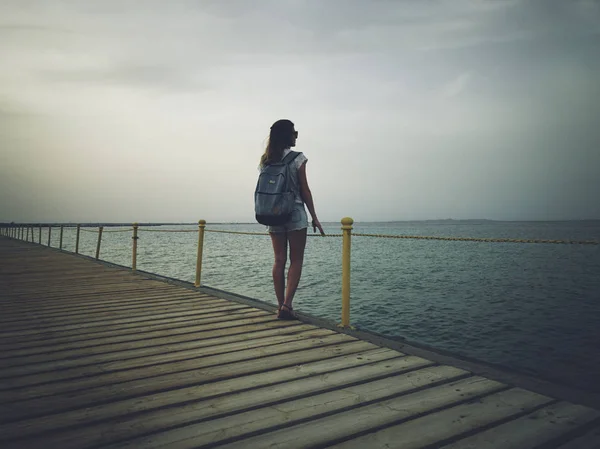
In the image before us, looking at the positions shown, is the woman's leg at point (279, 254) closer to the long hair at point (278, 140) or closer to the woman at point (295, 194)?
the woman at point (295, 194)

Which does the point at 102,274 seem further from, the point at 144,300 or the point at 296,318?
the point at 296,318

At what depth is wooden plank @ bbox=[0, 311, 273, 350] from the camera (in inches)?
128

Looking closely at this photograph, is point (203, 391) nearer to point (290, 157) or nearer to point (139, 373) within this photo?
point (139, 373)

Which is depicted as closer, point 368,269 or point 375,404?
point 375,404

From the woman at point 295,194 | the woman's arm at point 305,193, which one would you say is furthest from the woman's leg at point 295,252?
the woman's arm at point 305,193

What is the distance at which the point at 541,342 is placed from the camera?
7375 mm

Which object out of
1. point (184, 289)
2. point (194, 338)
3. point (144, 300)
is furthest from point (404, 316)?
point (194, 338)

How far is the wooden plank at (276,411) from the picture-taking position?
5.80 ft

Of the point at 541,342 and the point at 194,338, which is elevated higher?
the point at 194,338

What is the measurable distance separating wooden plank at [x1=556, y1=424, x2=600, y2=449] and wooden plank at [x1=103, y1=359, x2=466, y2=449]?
0.77 meters

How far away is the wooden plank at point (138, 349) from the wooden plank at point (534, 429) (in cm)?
206

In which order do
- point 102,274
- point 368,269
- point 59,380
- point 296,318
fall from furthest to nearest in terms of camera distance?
1. point 368,269
2. point 102,274
3. point 296,318
4. point 59,380

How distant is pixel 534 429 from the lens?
6.07 ft

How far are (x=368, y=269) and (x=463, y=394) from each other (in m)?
16.9
